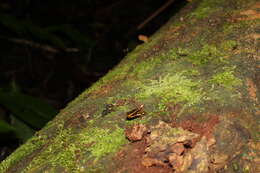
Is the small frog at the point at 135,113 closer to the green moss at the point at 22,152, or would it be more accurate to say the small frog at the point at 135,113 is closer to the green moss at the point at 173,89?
→ the green moss at the point at 173,89

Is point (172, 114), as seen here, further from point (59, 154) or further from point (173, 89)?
point (59, 154)

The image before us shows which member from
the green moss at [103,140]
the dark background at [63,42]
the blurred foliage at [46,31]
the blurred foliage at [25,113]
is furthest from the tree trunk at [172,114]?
the blurred foliage at [46,31]

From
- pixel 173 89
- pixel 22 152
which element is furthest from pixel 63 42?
pixel 173 89

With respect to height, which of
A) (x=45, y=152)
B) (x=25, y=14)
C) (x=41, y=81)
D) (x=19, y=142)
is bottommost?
(x=41, y=81)

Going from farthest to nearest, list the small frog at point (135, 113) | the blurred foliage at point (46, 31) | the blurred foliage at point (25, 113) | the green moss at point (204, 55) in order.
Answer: the blurred foliage at point (46, 31)
the blurred foliage at point (25, 113)
the green moss at point (204, 55)
the small frog at point (135, 113)

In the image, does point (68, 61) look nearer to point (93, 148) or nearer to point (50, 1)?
point (50, 1)

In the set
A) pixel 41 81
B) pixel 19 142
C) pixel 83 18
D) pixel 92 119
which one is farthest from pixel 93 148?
pixel 83 18
